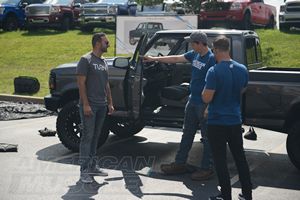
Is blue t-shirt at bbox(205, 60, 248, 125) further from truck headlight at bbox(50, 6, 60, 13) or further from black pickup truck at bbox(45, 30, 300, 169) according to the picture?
truck headlight at bbox(50, 6, 60, 13)

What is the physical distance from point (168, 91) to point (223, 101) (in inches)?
88.0

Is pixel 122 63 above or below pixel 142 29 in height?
above

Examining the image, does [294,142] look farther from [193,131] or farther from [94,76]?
[94,76]

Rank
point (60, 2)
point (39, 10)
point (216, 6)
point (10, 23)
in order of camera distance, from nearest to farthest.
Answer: point (216, 6), point (39, 10), point (60, 2), point (10, 23)

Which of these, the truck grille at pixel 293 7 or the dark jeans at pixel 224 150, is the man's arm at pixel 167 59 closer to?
the dark jeans at pixel 224 150

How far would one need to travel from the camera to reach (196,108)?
6391 millimetres

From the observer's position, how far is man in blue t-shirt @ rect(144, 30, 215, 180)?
6273 millimetres

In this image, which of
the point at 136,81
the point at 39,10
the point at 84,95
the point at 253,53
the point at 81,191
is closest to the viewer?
the point at 81,191

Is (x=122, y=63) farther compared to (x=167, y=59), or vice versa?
(x=122, y=63)

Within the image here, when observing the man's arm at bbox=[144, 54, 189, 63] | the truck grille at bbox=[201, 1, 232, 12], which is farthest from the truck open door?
the truck grille at bbox=[201, 1, 232, 12]

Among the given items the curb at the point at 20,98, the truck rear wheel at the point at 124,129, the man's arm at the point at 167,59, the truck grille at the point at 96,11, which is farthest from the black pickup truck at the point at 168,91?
the truck grille at the point at 96,11

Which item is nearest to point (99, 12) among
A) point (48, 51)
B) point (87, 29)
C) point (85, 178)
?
point (87, 29)

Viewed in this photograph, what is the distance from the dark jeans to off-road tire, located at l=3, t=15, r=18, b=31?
2112 cm

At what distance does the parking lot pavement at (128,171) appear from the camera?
19.5 ft
